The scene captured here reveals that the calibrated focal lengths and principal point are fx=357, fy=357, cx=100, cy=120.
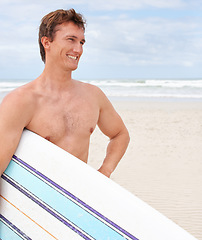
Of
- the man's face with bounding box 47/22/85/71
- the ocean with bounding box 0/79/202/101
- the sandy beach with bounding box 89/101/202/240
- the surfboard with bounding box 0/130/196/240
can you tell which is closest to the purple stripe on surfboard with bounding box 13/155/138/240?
the surfboard with bounding box 0/130/196/240

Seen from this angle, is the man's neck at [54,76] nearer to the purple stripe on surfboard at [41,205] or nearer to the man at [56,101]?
the man at [56,101]

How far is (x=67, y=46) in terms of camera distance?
1956 millimetres

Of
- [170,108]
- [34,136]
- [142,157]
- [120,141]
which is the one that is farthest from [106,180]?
[170,108]

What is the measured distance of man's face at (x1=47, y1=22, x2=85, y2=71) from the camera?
76.9 inches

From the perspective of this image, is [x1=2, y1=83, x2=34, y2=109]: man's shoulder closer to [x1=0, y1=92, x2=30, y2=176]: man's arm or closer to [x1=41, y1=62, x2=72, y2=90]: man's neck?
[x1=0, y1=92, x2=30, y2=176]: man's arm

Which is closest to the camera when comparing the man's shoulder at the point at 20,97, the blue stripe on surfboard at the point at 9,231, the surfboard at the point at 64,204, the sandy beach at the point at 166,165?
the surfboard at the point at 64,204

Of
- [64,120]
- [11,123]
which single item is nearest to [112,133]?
[64,120]

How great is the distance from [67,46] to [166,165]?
15.0 feet

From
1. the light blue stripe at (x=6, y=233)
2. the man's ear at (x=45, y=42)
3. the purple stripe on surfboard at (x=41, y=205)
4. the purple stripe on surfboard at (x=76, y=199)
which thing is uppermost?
the man's ear at (x=45, y=42)

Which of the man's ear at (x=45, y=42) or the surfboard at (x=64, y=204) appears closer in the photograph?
the surfboard at (x=64, y=204)

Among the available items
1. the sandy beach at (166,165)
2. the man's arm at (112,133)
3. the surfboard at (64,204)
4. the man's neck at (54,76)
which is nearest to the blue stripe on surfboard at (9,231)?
the surfboard at (64,204)

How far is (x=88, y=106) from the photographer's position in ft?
7.07

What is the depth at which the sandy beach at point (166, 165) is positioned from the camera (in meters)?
4.49

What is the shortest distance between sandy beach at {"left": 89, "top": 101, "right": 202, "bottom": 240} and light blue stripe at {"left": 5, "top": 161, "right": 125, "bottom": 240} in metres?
2.31
